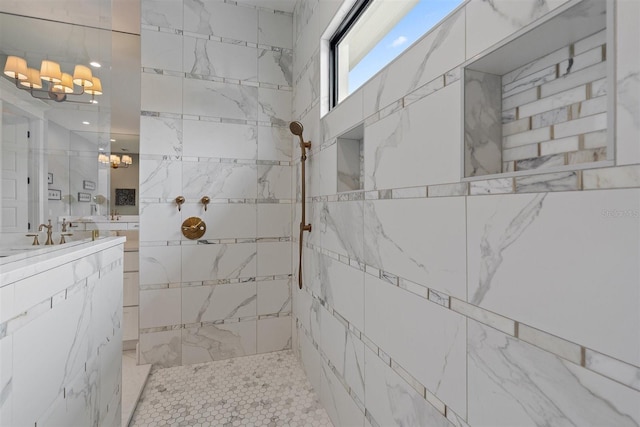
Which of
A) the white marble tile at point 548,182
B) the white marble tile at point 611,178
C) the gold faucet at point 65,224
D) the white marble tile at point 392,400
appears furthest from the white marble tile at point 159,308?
the white marble tile at point 611,178

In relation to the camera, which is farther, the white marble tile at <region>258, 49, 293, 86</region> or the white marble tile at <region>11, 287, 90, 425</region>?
the white marble tile at <region>258, 49, 293, 86</region>

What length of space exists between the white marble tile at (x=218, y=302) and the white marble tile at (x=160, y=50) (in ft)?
5.34

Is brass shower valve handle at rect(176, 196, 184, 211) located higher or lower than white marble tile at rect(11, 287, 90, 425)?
higher

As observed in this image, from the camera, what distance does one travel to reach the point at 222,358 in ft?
8.05

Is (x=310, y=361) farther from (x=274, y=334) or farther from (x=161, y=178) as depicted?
(x=161, y=178)

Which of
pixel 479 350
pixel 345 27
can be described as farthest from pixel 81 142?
pixel 479 350

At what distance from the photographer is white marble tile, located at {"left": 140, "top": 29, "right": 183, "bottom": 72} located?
2.28 metres

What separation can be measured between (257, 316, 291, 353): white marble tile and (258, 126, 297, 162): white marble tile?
1294 millimetres

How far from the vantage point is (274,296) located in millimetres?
2582

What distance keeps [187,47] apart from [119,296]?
179 cm

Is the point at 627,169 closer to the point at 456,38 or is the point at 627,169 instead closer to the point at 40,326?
the point at 456,38

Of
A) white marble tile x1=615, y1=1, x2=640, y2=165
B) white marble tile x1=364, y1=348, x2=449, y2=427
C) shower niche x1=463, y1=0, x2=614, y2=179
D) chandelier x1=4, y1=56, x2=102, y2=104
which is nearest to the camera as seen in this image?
white marble tile x1=615, y1=1, x2=640, y2=165

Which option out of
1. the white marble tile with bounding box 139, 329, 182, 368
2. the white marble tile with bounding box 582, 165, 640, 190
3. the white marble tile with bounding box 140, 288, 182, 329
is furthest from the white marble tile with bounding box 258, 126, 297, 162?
the white marble tile with bounding box 582, 165, 640, 190

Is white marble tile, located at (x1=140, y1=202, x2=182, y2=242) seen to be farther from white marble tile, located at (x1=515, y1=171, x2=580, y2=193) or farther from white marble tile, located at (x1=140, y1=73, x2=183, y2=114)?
white marble tile, located at (x1=515, y1=171, x2=580, y2=193)
